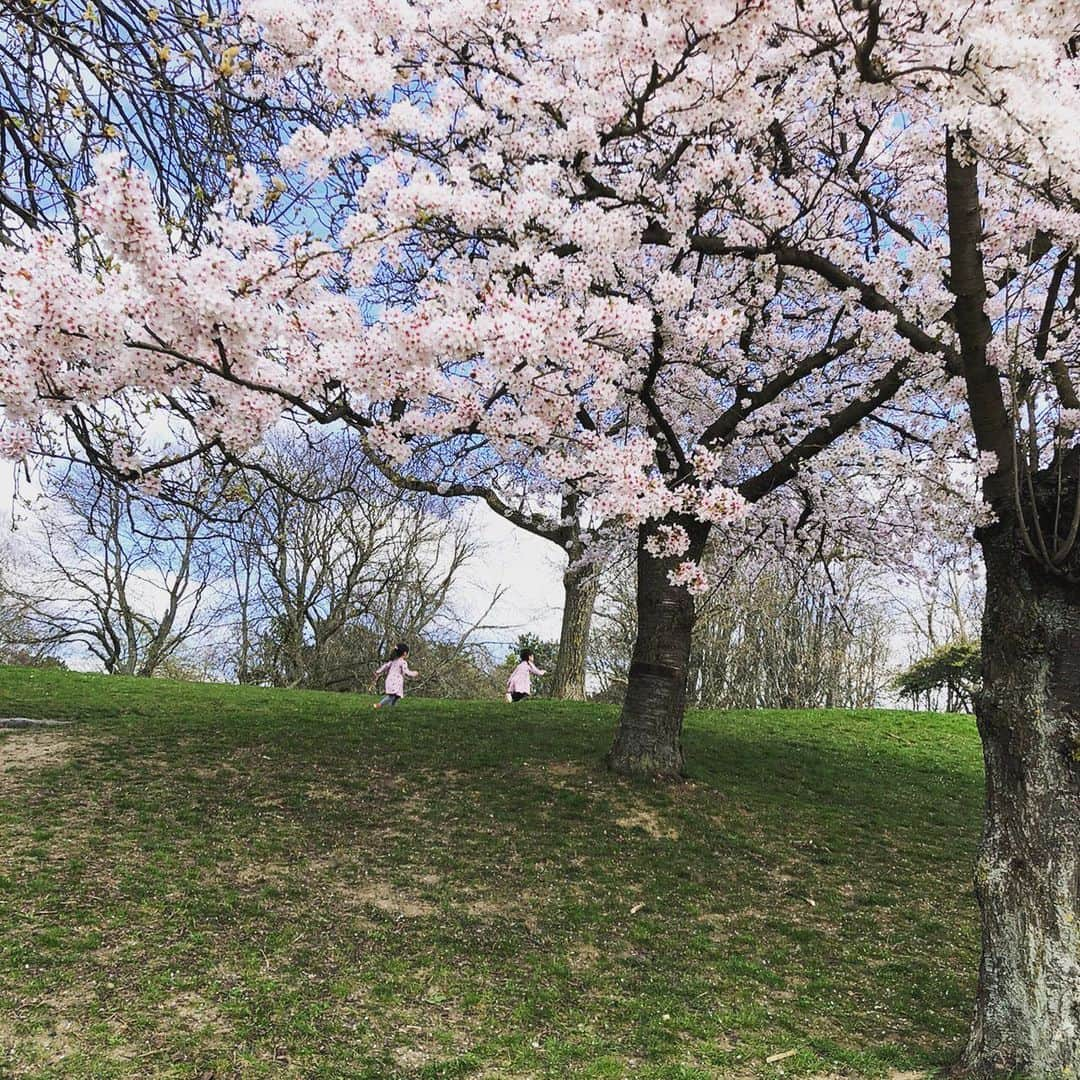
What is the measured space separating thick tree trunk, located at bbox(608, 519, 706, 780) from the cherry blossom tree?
199mm

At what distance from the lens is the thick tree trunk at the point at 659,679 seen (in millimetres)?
8398

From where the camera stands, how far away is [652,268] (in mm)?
8133

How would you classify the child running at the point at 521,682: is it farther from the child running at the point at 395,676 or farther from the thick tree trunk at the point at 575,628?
the child running at the point at 395,676

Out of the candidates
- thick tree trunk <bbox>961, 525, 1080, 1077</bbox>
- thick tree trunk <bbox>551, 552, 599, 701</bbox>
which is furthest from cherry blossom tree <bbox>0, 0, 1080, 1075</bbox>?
thick tree trunk <bbox>551, 552, 599, 701</bbox>

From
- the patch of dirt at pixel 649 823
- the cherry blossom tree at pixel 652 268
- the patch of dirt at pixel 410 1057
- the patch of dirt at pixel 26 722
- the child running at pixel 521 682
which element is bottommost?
the patch of dirt at pixel 410 1057

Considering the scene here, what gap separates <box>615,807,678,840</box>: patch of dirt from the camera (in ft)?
23.7

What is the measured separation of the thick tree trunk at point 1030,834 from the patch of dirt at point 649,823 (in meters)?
3.30

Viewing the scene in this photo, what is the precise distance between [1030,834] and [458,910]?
3.58m

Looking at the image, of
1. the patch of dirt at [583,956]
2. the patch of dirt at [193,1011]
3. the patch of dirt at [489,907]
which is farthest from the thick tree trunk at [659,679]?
the patch of dirt at [193,1011]

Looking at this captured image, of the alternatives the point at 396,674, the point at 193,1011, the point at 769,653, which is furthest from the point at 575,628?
the point at 769,653

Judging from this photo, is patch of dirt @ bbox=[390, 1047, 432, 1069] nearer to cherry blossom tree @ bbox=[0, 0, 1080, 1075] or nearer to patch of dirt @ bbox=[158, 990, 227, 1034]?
patch of dirt @ bbox=[158, 990, 227, 1034]

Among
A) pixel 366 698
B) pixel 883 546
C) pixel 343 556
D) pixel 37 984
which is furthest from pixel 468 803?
pixel 343 556

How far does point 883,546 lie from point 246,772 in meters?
8.00

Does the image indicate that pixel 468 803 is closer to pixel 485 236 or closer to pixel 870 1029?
pixel 870 1029
